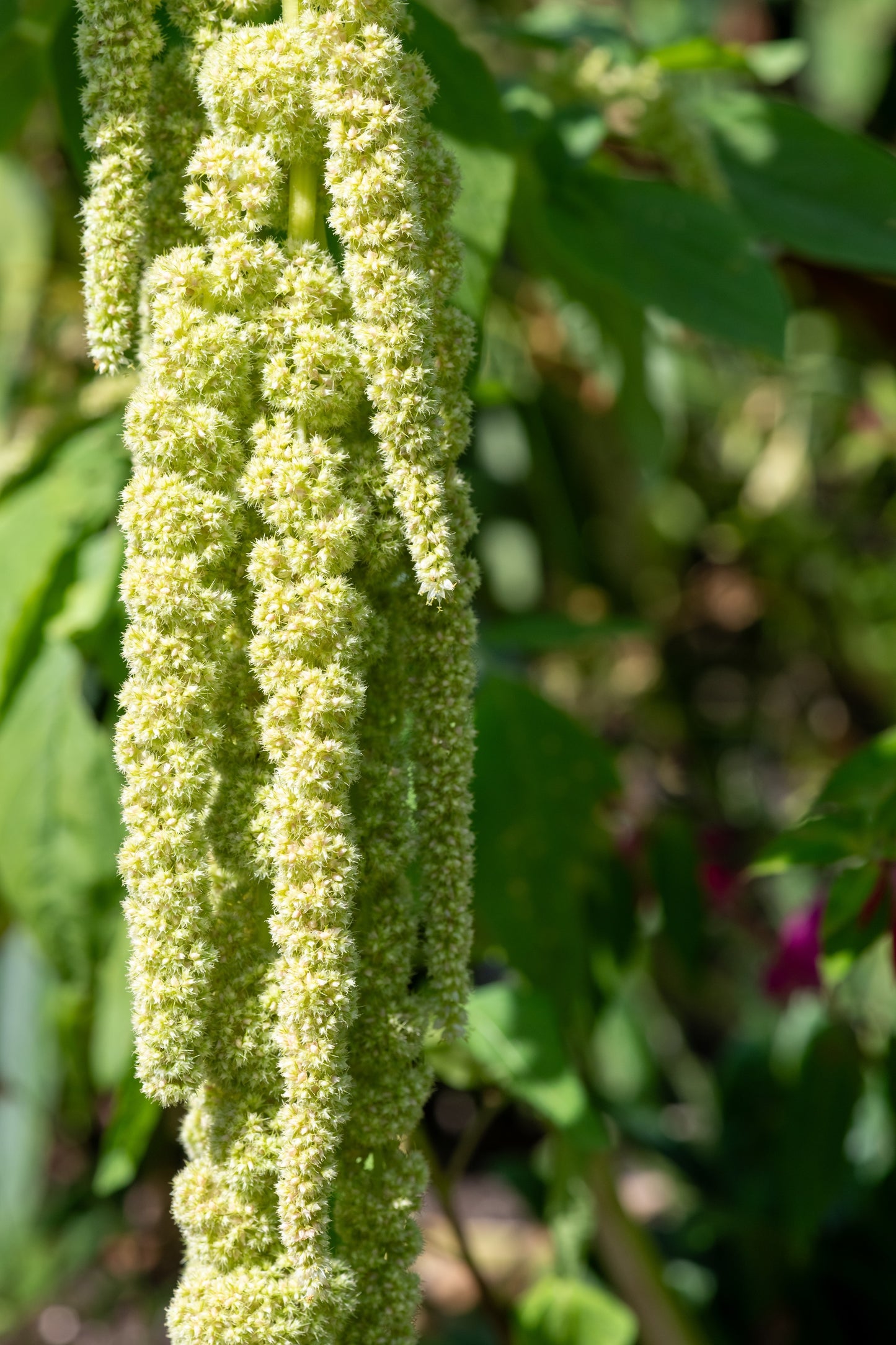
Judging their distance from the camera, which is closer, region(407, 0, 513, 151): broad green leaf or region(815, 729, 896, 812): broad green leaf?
region(407, 0, 513, 151): broad green leaf

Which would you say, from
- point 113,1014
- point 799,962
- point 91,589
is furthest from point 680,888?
point 91,589

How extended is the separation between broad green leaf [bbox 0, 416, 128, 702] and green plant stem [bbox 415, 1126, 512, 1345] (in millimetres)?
548

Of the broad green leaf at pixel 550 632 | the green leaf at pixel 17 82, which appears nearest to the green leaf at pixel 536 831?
the broad green leaf at pixel 550 632

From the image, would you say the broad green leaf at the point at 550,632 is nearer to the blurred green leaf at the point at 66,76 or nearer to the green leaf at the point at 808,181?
the green leaf at the point at 808,181

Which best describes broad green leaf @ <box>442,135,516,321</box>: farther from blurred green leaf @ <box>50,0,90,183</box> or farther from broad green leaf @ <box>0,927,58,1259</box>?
broad green leaf @ <box>0,927,58,1259</box>

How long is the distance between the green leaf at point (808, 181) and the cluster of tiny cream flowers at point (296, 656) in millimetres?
644

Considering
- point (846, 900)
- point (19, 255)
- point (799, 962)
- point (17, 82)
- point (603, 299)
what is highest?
point (17, 82)

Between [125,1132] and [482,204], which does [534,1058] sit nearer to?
[125,1132]

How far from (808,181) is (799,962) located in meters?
0.93

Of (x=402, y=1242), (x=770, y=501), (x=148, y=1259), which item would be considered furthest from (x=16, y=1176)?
(x=770, y=501)

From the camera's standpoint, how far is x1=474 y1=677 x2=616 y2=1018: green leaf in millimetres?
1223

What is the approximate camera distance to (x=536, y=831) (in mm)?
1275

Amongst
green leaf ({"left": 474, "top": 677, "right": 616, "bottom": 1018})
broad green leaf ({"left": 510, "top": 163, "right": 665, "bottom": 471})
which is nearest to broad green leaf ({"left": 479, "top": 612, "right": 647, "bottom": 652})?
green leaf ({"left": 474, "top": 677, "right": 616, "bottom": 1018})

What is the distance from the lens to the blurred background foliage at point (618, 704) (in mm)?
1187
